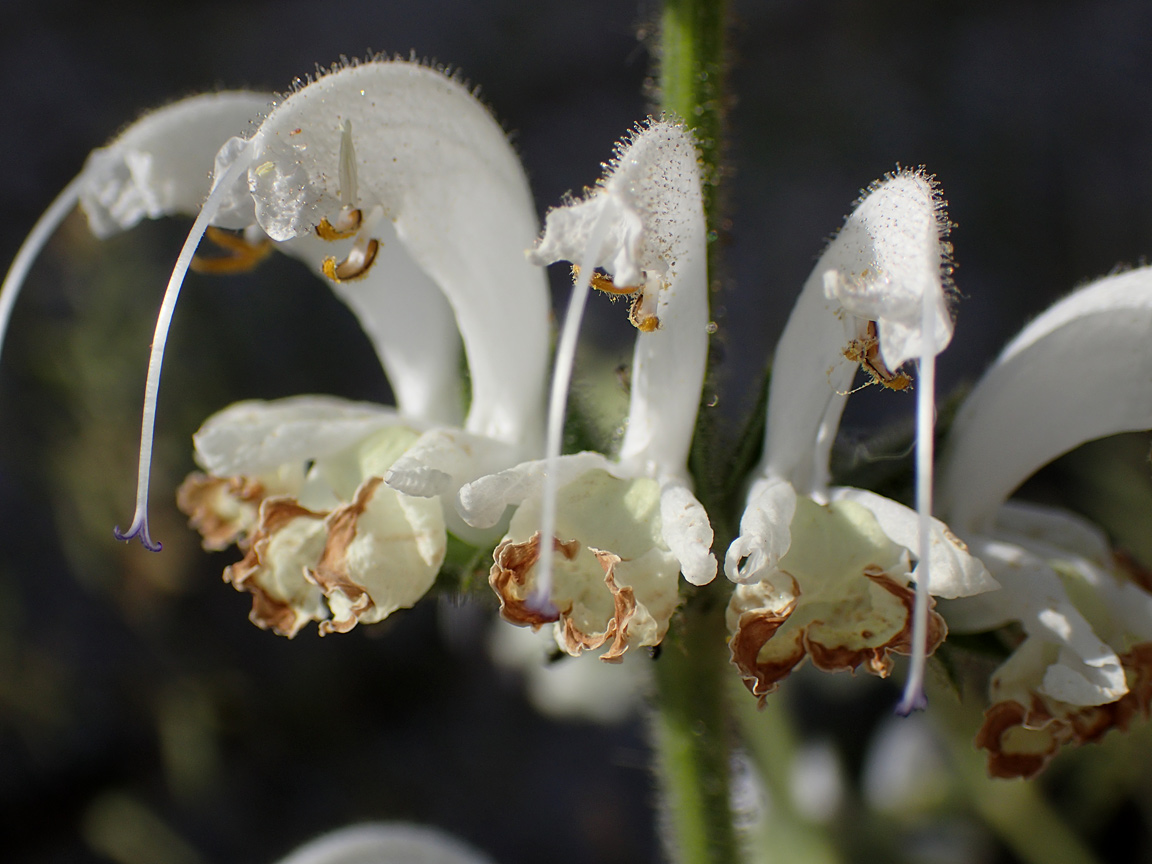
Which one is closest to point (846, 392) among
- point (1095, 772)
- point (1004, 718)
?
point (1004, 718)

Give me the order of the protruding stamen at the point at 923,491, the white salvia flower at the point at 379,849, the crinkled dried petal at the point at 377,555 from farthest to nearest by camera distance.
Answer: the white salvia flower at the point at 379,849 < the crinkled dried petal at the point at 377,555 < the protruding stamen at the point at 923,491

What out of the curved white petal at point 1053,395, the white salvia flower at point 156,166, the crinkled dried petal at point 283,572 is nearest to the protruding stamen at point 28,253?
the white salvia flower at point 156,166

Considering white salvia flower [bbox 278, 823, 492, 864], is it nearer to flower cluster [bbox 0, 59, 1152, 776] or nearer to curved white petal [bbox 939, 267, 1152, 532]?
flower cluster [bbox 0, 59, 1152, 776]

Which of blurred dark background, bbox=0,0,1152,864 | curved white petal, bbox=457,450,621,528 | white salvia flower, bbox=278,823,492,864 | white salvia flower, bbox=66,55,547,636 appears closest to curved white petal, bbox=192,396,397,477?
white salvia flower, bbox=66,55,547,636

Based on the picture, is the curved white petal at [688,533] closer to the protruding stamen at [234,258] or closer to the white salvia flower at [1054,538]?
the white salvia flower at [1054,538]

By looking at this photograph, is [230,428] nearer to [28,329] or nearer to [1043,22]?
[28,329]

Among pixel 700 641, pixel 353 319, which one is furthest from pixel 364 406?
pixel 353 319

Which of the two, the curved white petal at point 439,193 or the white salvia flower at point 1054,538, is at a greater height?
the curved white petal at point 439,193
